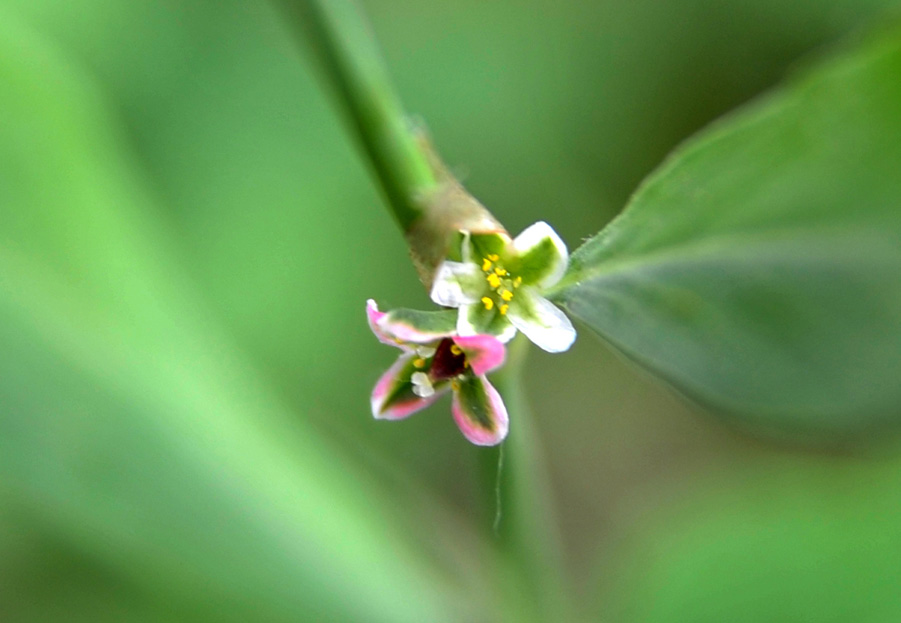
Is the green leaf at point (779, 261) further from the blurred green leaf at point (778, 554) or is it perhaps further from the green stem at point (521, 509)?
the blurred green leaf at point (778, 554)

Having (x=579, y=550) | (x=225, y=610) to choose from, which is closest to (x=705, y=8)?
(x=579, y=550)

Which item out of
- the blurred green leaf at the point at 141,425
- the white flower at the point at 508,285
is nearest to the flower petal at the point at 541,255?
the white flower at the point at 508,285

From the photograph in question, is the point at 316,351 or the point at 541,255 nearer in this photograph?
the point at 541,255

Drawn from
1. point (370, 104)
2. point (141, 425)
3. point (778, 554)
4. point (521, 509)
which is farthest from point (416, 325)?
point (778, 554)

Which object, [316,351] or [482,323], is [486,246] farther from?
[316,351]

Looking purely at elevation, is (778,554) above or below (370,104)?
above
